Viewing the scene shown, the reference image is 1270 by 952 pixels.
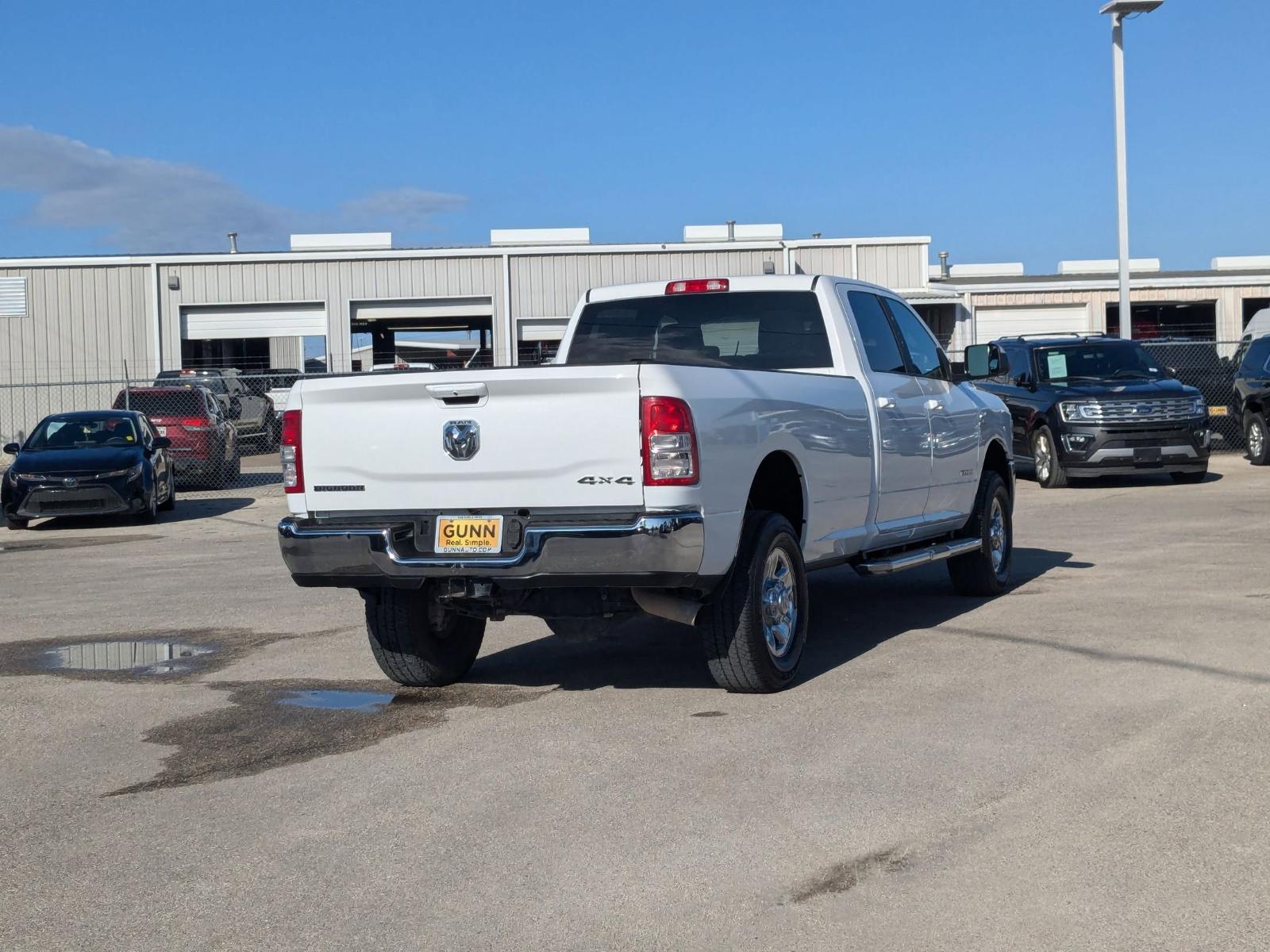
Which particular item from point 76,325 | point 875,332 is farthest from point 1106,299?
point 875,332

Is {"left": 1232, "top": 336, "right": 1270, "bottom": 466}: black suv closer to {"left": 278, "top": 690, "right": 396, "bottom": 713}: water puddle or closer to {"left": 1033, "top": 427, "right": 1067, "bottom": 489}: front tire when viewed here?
{"left": 1033, "top": 427, "right": 1067, "bottom": 489}: front tire

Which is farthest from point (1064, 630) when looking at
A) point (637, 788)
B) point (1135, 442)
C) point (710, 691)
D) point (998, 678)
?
point (1135, 442)

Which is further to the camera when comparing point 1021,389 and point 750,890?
point 1021,389

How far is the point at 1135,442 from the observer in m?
18.7

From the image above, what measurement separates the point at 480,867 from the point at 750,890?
861 millimetres

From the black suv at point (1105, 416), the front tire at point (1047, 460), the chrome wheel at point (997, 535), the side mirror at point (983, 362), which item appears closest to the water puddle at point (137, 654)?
the chrome wheel at point (997, 535)

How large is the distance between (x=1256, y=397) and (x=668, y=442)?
1827 centimetres

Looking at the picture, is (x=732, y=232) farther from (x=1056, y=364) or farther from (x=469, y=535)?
(x=469, y=535)

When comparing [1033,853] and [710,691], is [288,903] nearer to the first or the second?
[1033,853]

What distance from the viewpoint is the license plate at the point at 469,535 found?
255 inches

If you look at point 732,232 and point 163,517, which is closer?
point 163,517

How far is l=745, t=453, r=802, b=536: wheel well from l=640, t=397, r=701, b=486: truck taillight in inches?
36.6

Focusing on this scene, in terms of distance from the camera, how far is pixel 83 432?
1972 centimetres

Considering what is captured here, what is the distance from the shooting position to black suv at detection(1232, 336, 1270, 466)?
21875 mm
